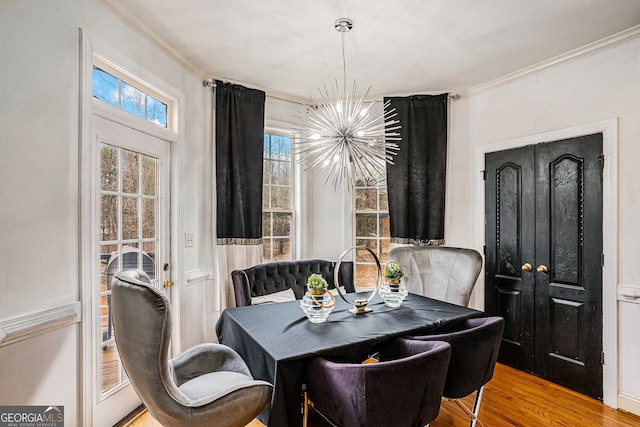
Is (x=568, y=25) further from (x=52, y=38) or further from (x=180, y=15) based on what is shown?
(x=52, y=38)

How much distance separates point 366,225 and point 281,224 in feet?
3.24

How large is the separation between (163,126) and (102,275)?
4.16 feet

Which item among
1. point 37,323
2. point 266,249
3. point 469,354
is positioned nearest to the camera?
point 37,323

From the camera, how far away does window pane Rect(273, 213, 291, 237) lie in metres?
3.86

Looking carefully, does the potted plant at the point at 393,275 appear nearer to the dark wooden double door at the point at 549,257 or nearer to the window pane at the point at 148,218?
the dark wooden double door at the point at 549,257

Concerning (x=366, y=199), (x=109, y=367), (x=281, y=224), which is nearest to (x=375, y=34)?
(x=366, y=199)

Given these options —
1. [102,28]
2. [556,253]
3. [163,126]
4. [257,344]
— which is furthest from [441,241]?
[102,28]

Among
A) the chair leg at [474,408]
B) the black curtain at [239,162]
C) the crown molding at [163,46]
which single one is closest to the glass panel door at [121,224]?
the black curtain at [239,162]

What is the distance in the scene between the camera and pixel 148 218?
266 centimetres

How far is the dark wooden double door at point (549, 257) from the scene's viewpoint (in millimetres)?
2734

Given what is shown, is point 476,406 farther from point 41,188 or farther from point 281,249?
point 41,188

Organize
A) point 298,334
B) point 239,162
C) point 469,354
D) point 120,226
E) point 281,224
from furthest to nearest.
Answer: point 281,224 < point 239,162 < point 120,226 < point 298,334 < point 469,354

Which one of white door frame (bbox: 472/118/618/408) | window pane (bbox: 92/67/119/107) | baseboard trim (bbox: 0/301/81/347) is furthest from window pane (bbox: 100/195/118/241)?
white door frame (bbox: 472/118/618/408)

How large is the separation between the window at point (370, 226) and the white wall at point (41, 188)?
9.11 ft
